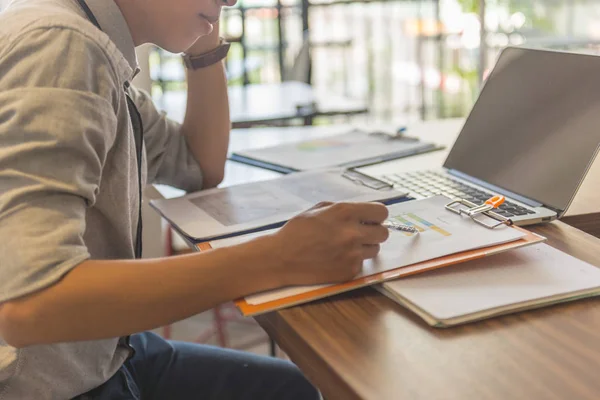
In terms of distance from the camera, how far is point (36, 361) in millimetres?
800

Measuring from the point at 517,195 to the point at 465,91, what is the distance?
3680mm

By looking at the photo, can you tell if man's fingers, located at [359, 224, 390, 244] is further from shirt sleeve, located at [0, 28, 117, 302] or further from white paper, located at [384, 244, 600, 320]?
shirt sleeve, located at [0, 28, 117, 302]

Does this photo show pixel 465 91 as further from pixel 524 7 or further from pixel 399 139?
pixel 399 139

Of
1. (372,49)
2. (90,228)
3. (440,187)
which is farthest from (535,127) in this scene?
(372,49)

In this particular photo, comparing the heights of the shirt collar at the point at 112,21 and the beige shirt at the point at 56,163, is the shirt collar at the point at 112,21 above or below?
above

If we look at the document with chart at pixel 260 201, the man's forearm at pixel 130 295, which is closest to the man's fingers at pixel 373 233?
the man's forearm at pixel 130 295

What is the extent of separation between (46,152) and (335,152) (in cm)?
86

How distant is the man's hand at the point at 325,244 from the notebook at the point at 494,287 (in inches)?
2.0

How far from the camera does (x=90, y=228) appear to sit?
0.81 meters

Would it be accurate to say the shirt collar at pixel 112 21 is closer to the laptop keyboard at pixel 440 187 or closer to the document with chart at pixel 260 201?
the document with chart at pixel 260 201

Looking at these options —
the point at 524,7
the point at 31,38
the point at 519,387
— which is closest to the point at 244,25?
the point at 524,7

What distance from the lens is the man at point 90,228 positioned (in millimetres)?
648

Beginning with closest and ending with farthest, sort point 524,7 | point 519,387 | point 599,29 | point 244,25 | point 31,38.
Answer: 1. point 519,387
2. point 31,38
3. point 599,29
4. point 524,7
5. point 244,25

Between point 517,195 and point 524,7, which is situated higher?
point 524,7
